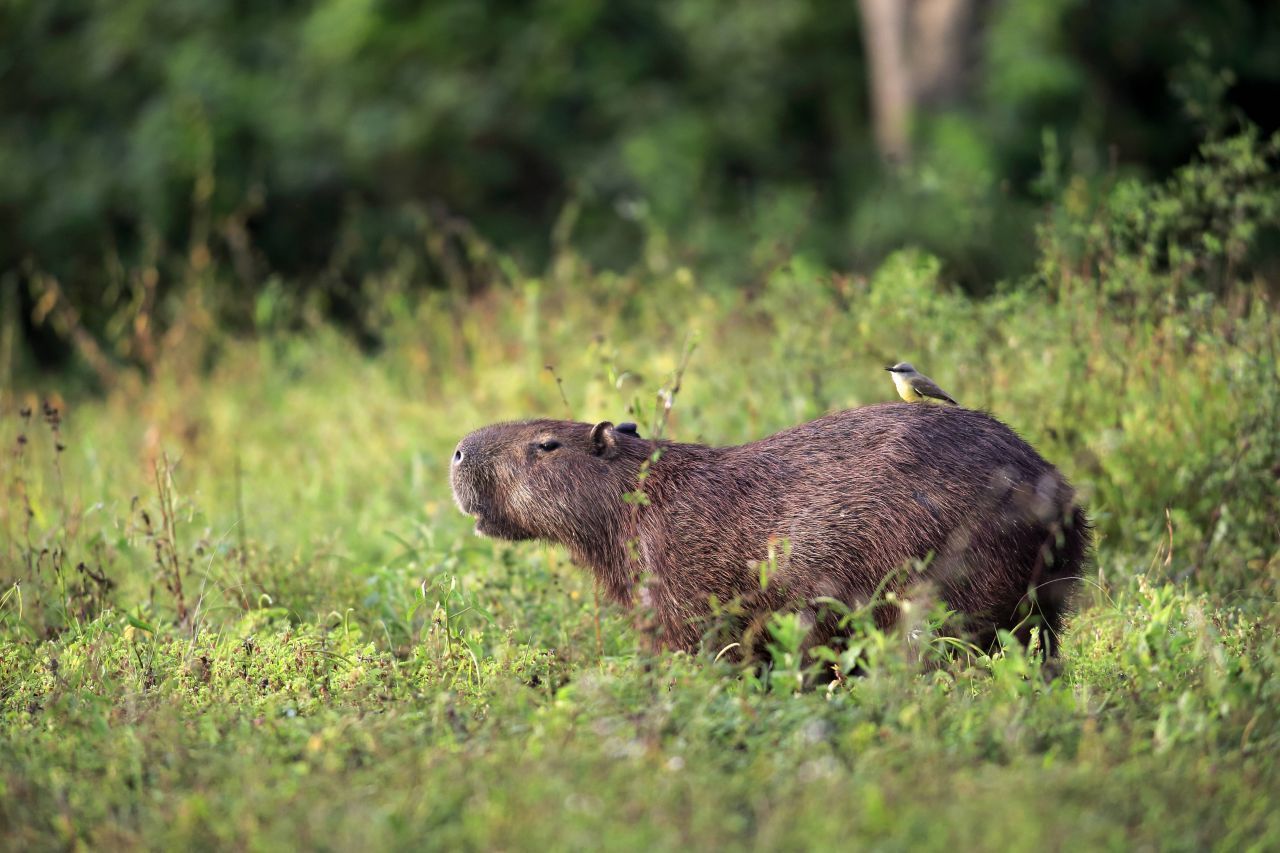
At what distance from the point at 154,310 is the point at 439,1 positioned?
4161mm

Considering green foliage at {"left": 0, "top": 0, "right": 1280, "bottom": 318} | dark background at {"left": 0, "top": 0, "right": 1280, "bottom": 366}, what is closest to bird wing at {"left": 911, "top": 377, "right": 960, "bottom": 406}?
dark background at {"left": 0, "top": 0, "right": 1280, "bottom": 366}

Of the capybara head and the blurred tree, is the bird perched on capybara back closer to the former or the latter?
the capybara head

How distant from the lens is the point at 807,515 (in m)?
4.41

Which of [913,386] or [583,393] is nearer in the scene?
[913,386]

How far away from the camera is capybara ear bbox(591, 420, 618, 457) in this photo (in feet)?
15.5

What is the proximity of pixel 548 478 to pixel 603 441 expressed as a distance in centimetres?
22

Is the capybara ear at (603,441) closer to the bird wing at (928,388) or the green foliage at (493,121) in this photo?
the bird wing at (928,388)

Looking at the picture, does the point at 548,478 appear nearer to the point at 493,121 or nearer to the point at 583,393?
the point at 583,393

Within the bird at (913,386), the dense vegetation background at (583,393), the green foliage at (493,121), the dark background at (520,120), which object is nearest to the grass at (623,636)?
the dense vegetation background at (583,393)

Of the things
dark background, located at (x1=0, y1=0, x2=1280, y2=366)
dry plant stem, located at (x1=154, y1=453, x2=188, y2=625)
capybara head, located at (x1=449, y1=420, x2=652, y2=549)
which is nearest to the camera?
capybara head, located at (x1=449, y1=420, x2=652, y2=549)

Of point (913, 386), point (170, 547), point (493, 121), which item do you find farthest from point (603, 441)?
point (493, 121)

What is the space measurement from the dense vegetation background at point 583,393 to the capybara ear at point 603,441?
0.27m

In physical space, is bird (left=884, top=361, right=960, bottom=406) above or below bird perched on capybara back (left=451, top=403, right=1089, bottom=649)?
above

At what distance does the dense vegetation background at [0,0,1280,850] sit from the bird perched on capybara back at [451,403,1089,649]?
0.23 meters
